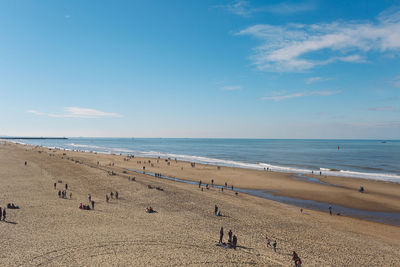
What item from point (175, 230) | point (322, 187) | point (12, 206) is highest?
point (12, 206)

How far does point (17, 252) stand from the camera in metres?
15.0

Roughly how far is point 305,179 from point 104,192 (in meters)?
36.7

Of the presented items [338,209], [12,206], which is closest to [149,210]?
[12,206]

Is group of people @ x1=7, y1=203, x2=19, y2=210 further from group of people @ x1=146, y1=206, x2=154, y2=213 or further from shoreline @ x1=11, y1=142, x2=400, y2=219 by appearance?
shoreline @ x1=11, y1=142, x2=400, y2=219

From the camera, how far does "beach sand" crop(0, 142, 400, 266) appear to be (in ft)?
50.3

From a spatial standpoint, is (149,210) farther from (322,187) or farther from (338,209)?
(322,187)

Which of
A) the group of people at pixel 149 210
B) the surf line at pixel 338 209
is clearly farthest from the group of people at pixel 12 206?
the surf line at pixel 338 209

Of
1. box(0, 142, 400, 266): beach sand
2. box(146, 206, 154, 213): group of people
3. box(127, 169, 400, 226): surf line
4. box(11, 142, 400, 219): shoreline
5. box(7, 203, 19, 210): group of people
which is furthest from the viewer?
box(11, 142, 400, 219): shoreline

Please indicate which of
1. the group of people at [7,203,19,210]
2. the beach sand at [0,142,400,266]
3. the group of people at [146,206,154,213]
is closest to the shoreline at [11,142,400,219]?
the beach sand at [0,142,400,266]

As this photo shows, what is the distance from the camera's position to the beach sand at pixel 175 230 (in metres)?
15.3

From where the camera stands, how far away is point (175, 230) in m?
20.0

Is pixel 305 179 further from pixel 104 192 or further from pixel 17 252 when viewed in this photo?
pixel 17 252

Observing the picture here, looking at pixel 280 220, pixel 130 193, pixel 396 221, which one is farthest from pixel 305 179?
pixel 130 193

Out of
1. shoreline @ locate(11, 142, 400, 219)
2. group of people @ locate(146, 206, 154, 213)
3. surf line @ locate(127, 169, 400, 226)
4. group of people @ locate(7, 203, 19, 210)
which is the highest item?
group of people @ locate(7, 203, 19, 210)
